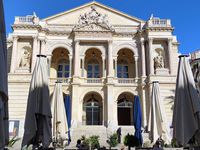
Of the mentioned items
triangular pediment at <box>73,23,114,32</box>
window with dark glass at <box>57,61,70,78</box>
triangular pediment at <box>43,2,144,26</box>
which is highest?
triangular pediment at <box>43,2,144,26</box>

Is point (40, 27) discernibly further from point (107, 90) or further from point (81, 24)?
point (107, 90)

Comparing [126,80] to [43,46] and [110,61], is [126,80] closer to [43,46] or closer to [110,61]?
[110,61]

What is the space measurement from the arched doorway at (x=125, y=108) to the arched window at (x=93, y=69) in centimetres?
424

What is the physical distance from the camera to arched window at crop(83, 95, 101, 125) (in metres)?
32.9

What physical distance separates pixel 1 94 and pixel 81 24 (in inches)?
1124

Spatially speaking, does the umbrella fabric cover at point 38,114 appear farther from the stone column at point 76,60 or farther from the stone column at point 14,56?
the stone column at point 14,56

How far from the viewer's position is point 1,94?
20.2 ft

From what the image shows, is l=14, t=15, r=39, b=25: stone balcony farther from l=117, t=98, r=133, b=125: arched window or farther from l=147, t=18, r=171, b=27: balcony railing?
l=117, t=98, r=133, b=125: arched window

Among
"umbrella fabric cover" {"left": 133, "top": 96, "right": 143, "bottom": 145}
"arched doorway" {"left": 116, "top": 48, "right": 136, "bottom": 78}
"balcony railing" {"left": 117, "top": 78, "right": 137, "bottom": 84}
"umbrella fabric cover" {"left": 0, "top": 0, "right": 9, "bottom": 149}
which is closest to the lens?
"umbrella fabric cover" {"left": 0, "top": 0, "right": 9, "bottom": 149}

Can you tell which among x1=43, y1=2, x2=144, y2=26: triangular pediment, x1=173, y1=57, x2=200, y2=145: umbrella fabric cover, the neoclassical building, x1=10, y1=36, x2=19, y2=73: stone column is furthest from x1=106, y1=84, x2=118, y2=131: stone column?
x1=173, y1=57, x2=200, y2=145: umbrella fabric cover

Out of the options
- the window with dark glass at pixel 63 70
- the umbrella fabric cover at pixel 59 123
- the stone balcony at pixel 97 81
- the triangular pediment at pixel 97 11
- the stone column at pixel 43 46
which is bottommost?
the umbrella fabric cover at pixel 59 123

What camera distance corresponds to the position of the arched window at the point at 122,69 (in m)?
35.5

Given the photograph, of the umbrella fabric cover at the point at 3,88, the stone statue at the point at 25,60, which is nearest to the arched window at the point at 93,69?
the stone statue at the point at 25,60

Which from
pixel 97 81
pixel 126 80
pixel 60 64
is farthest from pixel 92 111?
pixel 60 64
